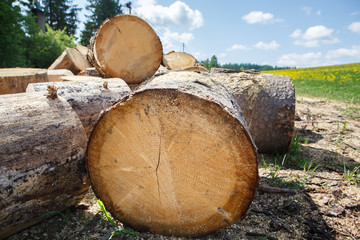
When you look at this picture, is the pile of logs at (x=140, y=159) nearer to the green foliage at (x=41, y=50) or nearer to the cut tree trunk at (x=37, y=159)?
the cut tree trunk at (x=37, y=159)

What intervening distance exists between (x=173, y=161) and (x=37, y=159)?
80cm

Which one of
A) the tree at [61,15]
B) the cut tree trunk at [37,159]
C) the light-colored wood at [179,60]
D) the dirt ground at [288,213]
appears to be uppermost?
Result: the tree at [61,15]

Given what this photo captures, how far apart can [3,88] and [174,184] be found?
2.76 meters

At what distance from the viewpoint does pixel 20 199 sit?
1267 mm

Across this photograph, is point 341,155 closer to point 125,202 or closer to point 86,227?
point 125,202

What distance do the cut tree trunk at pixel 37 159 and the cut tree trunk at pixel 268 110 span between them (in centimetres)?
192

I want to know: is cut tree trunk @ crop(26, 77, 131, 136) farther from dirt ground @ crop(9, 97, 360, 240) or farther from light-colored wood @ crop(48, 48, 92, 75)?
light-colored wood @ crop(48, 48, 92, 75)

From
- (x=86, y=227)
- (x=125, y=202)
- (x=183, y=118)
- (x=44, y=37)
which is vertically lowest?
(x=86, y=227)

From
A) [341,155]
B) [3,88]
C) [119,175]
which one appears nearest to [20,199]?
[119,175]

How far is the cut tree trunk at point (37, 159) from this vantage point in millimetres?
1235

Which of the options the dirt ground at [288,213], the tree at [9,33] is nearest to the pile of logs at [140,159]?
the dirt ground at [288,213]

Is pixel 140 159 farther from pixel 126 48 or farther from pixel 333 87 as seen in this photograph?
pixel 333 87

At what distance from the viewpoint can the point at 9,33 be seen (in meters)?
8.38

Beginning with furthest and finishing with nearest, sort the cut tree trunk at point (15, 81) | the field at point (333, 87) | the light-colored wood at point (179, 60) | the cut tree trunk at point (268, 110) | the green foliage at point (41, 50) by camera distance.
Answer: the green foliage at point (41, 50) < the field at point (333, 87) < the light-colored wood at point (179, 60) < the cut tree trunk at point (15, 81) < the cut tree trunk at point (268, 110)
